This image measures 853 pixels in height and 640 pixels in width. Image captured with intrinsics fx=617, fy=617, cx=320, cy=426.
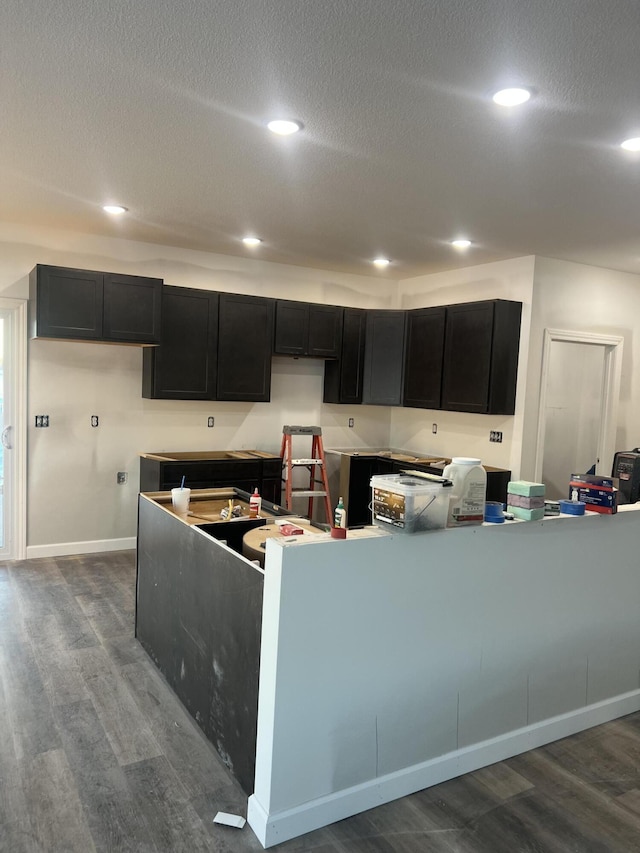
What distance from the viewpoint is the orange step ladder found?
18.7ft

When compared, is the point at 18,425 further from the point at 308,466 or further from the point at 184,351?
the point at 308,466

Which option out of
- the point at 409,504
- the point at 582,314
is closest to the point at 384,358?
the point at 582,314

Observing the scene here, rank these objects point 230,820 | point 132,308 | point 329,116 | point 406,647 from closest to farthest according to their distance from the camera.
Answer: point 230,820 → point 406,647 → point 329,116 → point 132,308

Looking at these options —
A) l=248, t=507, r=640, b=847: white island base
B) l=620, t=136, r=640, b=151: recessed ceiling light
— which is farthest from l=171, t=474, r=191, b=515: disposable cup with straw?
l=620, t=136, r=640, b=151: recessed ceiling light

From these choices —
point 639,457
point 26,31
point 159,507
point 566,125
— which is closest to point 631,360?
point 639,457

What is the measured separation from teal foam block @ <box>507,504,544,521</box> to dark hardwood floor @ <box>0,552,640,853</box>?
1.02m

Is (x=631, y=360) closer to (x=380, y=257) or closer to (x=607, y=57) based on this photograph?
(x=380, y=257)

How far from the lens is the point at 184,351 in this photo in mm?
5309

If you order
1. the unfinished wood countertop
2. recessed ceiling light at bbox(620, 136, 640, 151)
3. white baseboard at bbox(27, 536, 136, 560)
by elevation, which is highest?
recessed ceiling light at bbox(620, 136, 640, 151)

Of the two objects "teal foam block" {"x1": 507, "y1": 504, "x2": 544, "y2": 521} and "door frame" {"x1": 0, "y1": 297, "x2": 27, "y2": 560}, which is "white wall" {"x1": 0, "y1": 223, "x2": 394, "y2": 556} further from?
"teal foam block" {"x1": 507, "y1": 504, "x2": 544, "y2": 521}

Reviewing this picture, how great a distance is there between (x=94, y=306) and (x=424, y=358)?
300cm

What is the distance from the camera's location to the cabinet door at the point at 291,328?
228 inches

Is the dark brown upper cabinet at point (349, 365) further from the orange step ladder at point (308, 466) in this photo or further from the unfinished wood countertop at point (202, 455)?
the unfinished wood countertop at point (202, 455)

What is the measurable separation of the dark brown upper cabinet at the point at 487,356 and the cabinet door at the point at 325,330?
1.21 meters
